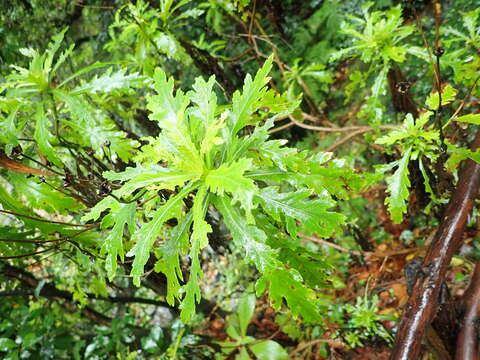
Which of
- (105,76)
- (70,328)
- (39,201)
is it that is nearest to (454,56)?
(105,76)

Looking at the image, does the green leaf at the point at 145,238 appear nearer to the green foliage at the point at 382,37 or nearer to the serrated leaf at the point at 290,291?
the serrated leaf at the point at 290,291

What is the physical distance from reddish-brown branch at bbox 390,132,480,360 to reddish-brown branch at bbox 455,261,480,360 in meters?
0.23

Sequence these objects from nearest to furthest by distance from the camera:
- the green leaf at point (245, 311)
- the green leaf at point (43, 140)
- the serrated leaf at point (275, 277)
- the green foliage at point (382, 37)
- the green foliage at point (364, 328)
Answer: the serrated leaf at point (275, 277), the green leaf at point (43, 140), the green foliage at point (382, 37), the green foliage at point (364, 328), the green leaf at point (245, 311)

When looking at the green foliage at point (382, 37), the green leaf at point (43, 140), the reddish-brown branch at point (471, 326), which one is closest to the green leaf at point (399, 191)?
the reddish-brown branch at point (471, 326)

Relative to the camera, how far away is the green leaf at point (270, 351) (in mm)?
2795

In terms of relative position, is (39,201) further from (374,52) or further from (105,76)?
(374,52)

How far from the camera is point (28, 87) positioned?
1.85 m

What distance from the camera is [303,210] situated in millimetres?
1179

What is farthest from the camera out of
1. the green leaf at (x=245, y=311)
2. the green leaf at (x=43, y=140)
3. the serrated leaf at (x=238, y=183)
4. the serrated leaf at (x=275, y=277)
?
the green leaf at (x=245, y=311)

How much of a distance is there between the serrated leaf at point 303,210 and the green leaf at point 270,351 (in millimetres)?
2040

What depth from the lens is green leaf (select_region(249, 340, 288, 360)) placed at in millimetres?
2795

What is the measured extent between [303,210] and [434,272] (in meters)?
0.85

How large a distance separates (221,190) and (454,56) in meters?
1.85

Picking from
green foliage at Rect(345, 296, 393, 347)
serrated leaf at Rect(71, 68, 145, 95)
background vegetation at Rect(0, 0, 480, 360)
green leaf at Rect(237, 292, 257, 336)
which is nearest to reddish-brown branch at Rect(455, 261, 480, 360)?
background vegetation at Rect(0, 0, 480, 360)
